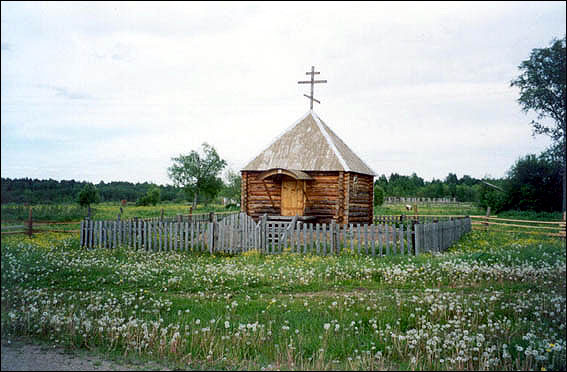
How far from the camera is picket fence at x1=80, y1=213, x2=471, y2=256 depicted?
1524 cm

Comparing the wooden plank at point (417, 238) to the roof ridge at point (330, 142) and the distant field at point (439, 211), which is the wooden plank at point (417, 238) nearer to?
the roof ridge at point (330, 142)

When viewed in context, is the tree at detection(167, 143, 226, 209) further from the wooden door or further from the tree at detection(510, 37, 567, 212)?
the tree at detection(510, 37, 567, 212)

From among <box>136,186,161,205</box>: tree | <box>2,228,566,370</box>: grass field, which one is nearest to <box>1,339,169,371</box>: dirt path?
<box>2,228,566,370</box>: grass field

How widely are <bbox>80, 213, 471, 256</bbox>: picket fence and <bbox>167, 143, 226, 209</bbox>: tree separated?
117 ft

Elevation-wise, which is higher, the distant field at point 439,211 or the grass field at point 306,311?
the distant field at point 439,211

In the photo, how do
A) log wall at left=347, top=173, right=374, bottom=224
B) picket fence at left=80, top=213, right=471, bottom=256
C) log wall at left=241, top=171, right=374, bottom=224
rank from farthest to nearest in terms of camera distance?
log wall at left=347, top=173, right=374, bottom=224 → log wall at left=241, top=171, right=374, bottom=224 → picket fence at left=80, top=213, right=471, bottom=256

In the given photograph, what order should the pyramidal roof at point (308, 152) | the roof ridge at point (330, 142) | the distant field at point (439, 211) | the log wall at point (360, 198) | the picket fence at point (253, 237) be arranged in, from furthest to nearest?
the distant field at point (439, 211) < the log wall at point (360, 198) < the pyramidal roof at point (308, 152) < the roof ridge at point (330, 142) < the picket fence at point (253, 237)

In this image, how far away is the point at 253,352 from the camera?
19.0 ft

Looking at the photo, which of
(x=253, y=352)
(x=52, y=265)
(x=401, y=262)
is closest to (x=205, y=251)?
(x=52, y=265)

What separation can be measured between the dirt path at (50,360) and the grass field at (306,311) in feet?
0.69

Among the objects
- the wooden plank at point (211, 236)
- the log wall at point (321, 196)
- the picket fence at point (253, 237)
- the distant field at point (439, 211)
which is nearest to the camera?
the picket fence at point (253, 237)

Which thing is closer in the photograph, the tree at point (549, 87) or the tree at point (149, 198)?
the tree at point (549, 87)

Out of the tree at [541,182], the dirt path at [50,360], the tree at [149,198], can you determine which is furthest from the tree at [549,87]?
the tree at [149,198]

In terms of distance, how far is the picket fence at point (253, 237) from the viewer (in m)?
15.2
